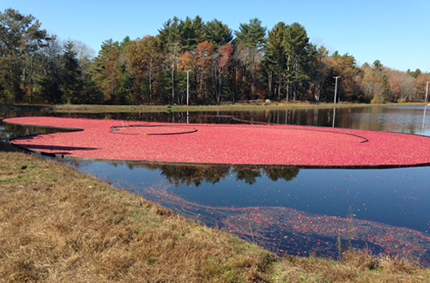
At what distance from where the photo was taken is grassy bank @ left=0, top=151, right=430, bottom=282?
3.37 meters

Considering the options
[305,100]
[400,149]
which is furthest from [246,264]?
[305,100]

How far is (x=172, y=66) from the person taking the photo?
5675 centimetres

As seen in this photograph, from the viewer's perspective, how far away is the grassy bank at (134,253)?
11.0 ft

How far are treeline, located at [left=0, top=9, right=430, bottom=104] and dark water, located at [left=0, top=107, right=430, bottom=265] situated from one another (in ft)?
132

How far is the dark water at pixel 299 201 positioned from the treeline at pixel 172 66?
4020cm

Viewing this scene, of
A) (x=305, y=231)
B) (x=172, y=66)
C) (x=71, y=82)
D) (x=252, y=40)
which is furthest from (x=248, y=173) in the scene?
(x=252, y=40)

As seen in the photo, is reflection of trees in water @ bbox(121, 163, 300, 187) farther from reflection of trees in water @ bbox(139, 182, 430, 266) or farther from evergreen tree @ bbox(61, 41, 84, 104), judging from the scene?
evergreen tree @ bbox(61, 41, 84, 104)

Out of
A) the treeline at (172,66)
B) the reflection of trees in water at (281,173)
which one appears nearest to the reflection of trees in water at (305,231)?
the reflection of trees in water at (281,173)

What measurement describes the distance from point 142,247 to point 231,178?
17.3ft

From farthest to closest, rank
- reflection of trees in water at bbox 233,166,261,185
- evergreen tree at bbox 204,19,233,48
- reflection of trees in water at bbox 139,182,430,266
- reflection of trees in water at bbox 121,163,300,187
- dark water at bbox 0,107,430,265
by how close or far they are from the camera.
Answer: evergreen tree at bbox 204,19,233,48 < reflection of trees in water at bbox 233,166,261,185 < reflection of trees in water at bbox 121,163,300,187 < dark water at bbox 0,107,430,265 < reflection of trees in water at bbox 139,182,430,266

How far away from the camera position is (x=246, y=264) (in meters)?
3.67

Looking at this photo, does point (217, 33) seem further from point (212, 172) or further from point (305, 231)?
point (305, 231)

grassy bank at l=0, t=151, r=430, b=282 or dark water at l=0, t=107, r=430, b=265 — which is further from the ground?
grassy bank at l=0, t=151, r=430, b=282

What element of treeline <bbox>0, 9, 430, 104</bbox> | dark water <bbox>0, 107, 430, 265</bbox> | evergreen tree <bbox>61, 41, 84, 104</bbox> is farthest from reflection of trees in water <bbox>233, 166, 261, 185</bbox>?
evergreen tree <bbox>61, 41, 84, 104</bbox>
